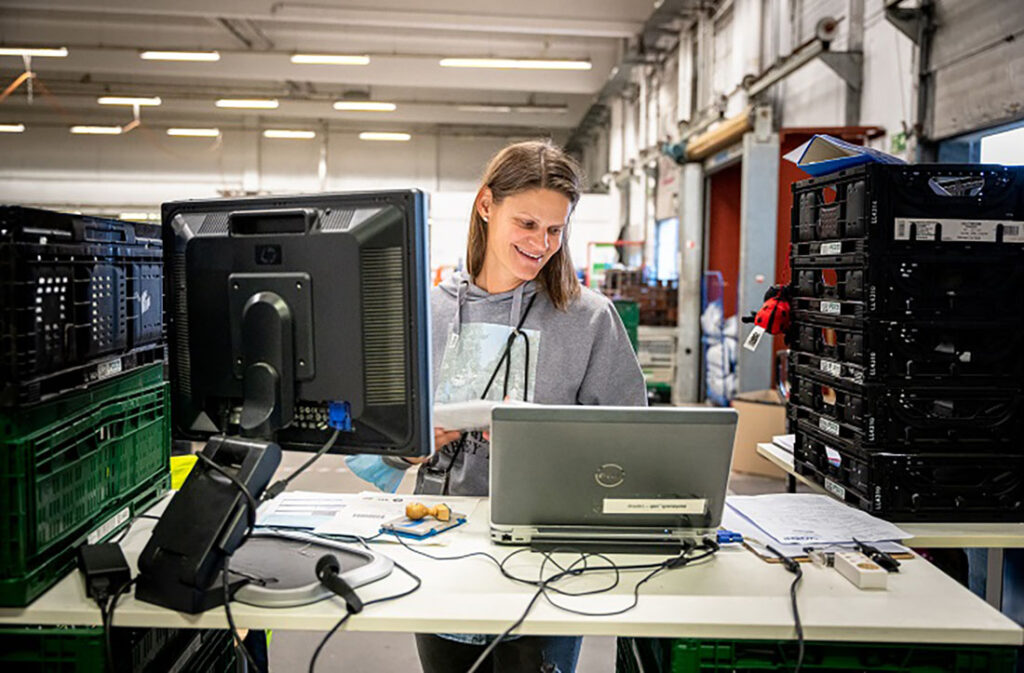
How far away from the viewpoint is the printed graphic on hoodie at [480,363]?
1883mm

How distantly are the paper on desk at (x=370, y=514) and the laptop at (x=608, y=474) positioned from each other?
0.69 ft

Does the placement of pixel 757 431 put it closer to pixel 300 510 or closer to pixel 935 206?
pixel 935 206

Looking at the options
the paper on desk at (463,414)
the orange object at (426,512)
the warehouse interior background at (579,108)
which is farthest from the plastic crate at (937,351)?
the warehouse interior background at (579,108)

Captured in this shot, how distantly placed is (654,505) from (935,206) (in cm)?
97

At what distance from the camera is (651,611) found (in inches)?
50.3

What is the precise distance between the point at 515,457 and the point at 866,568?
2.01ft

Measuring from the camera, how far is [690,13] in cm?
889

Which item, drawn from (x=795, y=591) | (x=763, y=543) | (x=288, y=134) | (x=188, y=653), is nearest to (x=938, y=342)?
(x=763, y=543)

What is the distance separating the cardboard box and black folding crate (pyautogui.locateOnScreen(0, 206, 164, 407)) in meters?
4.10

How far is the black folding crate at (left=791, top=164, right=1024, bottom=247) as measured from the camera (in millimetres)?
1831

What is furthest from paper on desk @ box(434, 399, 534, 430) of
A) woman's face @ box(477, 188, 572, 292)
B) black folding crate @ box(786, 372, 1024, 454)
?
black folding crate @ box(786, 372, 1024, 454)

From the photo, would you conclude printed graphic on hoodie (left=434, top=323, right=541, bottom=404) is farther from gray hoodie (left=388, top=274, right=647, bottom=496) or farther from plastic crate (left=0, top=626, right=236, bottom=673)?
plastic crate (left=0, top=626, right=236, bottom=673)

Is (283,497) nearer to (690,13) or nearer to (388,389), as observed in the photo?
(388,389)

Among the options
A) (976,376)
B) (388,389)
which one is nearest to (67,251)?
(388,389)
